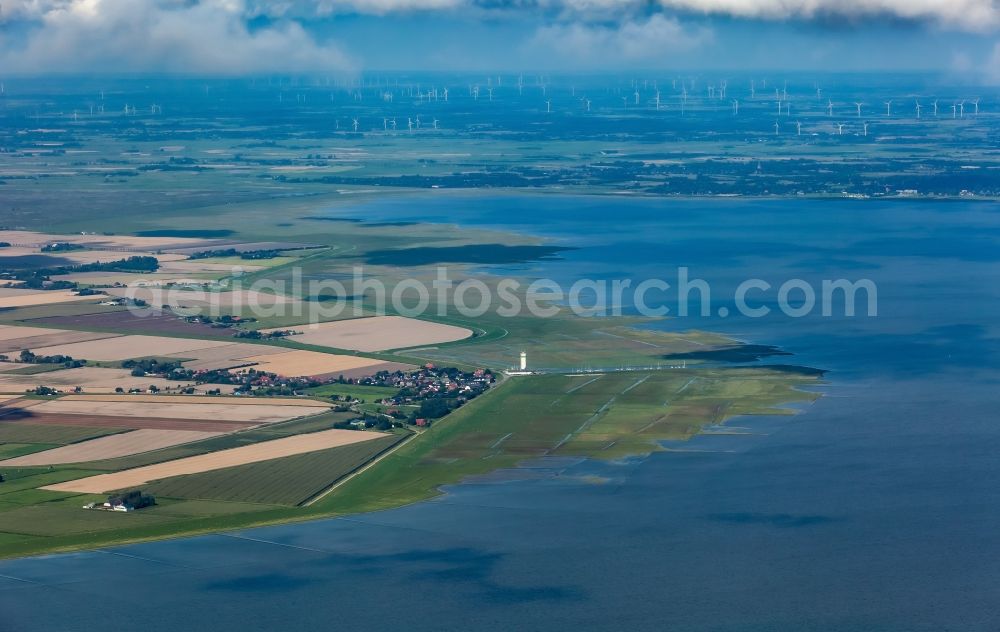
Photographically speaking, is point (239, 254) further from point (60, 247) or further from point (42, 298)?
point (42, 298)

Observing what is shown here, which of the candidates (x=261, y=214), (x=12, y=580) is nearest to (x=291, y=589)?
(x=12, y=580)

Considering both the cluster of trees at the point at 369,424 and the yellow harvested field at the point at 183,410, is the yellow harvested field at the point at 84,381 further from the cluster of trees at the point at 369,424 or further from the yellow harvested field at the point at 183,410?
the cluster of trees at the point at 369,424

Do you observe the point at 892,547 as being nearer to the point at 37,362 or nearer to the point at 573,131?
the point at 37,362

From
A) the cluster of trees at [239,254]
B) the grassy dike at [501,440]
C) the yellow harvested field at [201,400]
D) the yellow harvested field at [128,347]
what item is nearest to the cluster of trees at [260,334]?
the yellow harvested field at [128,347]

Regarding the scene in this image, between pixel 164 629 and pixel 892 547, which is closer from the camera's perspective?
pixel 164 629

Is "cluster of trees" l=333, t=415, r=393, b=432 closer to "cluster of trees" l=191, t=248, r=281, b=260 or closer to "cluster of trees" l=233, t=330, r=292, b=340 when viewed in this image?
"cluster of trees" l=233, t=330, r=292, b=340


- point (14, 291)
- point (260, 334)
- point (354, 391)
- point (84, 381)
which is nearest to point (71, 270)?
point (14, 291)
